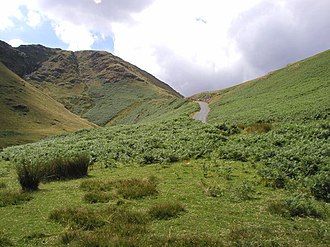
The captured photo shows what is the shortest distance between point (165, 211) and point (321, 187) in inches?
308

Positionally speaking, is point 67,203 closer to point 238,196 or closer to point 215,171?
point 238,196

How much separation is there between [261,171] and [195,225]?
29.0 feet

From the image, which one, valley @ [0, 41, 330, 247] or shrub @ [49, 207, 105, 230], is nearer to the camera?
valley @ [0, 41, 330, 247]

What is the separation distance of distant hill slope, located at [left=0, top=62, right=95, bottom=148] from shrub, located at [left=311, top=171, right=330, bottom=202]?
70.0 meters

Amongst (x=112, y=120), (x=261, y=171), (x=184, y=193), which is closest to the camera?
(x=184, y=193)

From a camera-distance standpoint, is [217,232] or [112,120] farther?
[112,120]

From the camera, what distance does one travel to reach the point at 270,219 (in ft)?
37.2

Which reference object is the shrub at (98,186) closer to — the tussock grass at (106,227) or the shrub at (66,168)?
the shrub at (66,168)

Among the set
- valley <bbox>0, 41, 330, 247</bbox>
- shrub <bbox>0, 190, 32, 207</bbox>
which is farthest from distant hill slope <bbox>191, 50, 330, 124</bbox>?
shrub <bbox>0, 190, 32, 207</bbox>

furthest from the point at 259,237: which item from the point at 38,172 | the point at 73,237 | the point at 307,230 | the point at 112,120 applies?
the point at 112,120

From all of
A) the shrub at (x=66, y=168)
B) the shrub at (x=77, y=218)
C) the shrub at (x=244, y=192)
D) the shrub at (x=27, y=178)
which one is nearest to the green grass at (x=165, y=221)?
the shrub at (x=77, y=218)

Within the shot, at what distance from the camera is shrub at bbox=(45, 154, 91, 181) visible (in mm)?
19281

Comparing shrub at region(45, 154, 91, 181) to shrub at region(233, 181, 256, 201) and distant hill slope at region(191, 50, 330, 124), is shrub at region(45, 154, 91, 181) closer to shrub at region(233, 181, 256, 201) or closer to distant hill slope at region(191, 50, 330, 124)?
shrub at region(233, 181, 256, 201)

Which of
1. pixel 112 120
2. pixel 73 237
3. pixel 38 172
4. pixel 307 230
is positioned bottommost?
pixel 307 230
